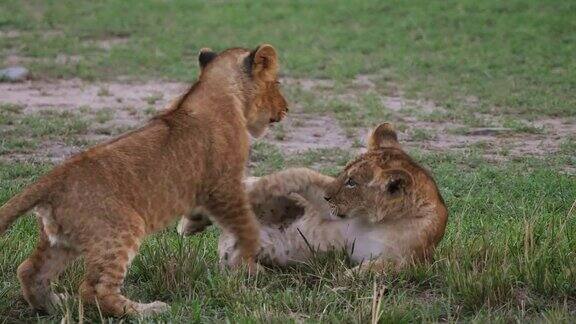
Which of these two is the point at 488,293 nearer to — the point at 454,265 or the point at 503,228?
the point at 454,265

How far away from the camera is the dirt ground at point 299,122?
866 cm

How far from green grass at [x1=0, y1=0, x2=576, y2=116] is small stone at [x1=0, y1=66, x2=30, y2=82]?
297 mm

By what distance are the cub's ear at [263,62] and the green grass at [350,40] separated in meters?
5.12

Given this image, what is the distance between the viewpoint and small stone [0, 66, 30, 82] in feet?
36.9

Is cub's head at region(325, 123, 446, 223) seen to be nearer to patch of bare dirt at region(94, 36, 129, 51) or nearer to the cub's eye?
the cub's eye

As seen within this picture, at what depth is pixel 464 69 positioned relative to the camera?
12070mm

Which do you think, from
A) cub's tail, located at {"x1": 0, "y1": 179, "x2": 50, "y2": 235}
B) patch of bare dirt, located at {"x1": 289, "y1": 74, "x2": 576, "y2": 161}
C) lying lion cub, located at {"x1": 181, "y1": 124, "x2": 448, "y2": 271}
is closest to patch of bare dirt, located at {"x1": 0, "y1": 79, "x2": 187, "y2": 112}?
patch of bare dirt, located at {"x1": 289, "y1": 74, "x2": 576, "y2": 161}

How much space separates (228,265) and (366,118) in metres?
4.95

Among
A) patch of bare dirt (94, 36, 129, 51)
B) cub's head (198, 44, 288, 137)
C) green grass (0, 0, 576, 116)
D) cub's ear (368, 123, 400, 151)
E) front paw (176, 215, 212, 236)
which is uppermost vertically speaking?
cub's head (198, 44, 288, 137)

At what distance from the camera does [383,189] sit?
4898 millimetres

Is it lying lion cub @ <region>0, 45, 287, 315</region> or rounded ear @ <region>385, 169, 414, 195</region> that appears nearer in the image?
lying lion cub @ <region>0, 45, 287, 315</region>

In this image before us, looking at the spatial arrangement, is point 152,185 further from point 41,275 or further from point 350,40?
point 350,40

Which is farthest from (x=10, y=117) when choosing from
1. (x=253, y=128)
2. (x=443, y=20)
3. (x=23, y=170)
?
(x=443, y=20)

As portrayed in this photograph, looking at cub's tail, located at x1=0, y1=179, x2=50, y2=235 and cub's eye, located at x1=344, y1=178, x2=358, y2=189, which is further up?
cub's tail, located at x1=0, y1=179, x2=50, y2=235
